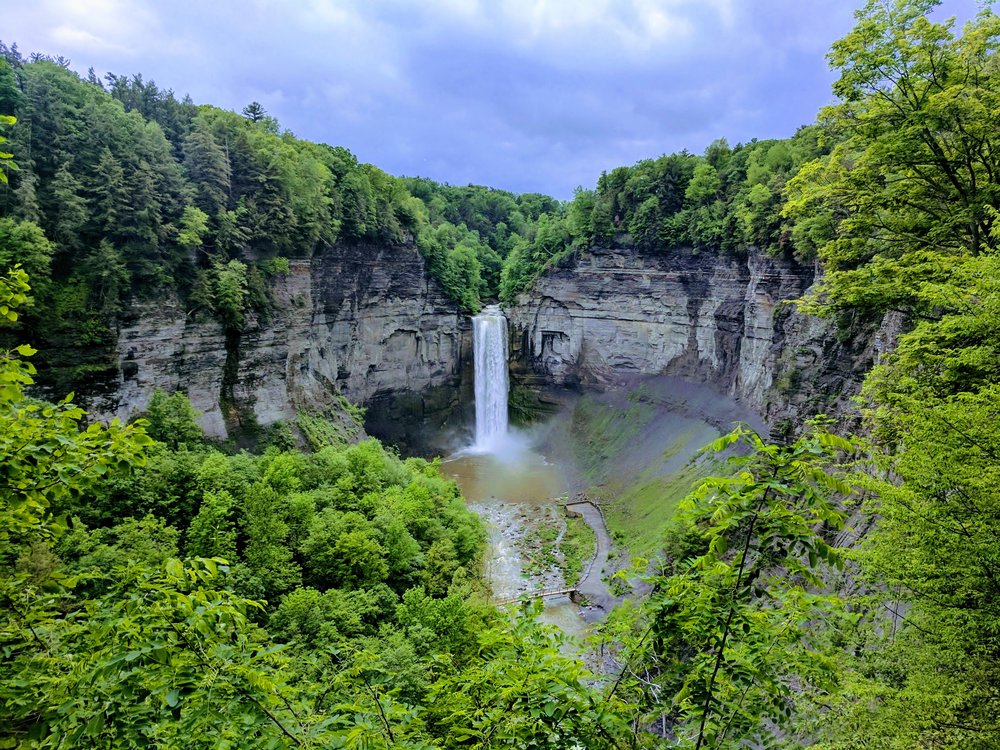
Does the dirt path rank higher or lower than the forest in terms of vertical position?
lower

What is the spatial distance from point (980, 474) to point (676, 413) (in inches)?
1367

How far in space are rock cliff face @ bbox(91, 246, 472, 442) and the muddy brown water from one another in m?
7.45

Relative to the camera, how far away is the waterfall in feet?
167

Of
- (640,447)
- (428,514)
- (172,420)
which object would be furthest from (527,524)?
(172,420)

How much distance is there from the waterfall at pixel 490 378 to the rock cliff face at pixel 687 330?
250cm

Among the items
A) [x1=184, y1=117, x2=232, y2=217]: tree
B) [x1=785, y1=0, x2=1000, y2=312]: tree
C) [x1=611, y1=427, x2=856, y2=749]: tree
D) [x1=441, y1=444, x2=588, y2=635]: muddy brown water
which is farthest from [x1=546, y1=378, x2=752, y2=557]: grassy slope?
[x1=184, y1=117, x2=232, y2=217]: tree

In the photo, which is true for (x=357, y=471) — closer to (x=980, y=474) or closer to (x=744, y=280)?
(x=980, y=474)

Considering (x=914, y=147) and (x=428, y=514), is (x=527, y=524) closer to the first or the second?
(x=428, y=514)

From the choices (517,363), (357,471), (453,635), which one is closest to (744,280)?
(517,363)

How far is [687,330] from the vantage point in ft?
141

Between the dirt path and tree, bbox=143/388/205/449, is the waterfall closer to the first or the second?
the dirt path

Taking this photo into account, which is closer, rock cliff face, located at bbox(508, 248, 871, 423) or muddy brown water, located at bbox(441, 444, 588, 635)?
rock cliff face, located at bbox(508, 248, 871, 423)

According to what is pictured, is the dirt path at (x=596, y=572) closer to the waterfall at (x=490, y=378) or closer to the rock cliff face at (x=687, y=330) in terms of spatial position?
the rock cliff face at (x=687, y=330)

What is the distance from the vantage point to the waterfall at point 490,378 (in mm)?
50844
